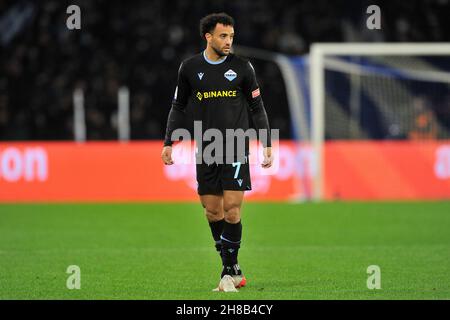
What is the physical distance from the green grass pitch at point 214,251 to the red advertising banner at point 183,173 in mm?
1013

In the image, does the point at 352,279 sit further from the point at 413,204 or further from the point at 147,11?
the point at 147,11

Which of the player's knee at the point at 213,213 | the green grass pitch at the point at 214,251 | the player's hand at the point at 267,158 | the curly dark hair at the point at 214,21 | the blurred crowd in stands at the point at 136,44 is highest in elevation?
the blurred crowd in stands at the point at 136,44

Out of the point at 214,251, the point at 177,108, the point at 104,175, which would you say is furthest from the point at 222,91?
the point at 104,175

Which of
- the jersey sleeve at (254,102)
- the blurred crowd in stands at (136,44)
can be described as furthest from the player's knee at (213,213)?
the blurred crowd in stands at (136,44)

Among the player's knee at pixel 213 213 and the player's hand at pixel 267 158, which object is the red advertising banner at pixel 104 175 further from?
the player's hand at pixel 267 158

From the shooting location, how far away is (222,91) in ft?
27.3

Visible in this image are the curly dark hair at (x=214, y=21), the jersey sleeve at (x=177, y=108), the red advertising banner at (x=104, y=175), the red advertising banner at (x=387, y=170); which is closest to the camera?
the curly dark hair at (x=214, y=21)

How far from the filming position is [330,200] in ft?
64.6

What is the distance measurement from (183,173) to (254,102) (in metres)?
11.4

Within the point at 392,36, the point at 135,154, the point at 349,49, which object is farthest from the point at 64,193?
the point at 392,36

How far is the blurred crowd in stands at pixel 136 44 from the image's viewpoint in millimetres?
22703

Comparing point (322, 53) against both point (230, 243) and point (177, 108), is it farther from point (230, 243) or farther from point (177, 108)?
point (230, 243)

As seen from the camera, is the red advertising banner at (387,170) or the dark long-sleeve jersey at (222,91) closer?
the dark long-sleeve jersey at (222,91)

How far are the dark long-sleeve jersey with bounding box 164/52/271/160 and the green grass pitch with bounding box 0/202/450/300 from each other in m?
1.30
